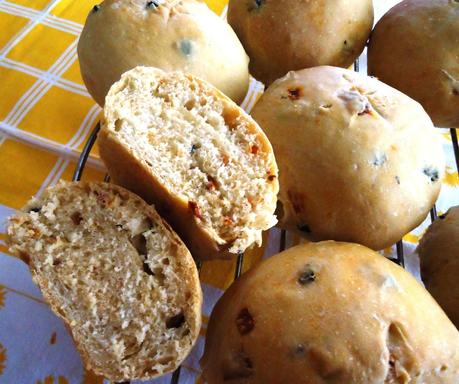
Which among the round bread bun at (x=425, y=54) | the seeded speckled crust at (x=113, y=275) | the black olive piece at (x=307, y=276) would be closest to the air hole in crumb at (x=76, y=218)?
the seeded speckled crust at (x=113, y=275)

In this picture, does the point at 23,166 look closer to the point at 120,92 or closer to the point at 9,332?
the point at 9,332

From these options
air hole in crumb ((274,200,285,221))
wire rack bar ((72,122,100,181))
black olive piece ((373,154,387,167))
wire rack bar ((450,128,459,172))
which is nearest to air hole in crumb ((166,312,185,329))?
air hole in crumb ((274,200,285,221))

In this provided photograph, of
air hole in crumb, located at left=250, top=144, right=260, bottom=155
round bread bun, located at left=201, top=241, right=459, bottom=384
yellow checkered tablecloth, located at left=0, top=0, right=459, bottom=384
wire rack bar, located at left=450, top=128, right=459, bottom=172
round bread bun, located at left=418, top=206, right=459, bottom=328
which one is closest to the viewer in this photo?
round bread bun, located at left=201, top=241, right=459, bottom=384

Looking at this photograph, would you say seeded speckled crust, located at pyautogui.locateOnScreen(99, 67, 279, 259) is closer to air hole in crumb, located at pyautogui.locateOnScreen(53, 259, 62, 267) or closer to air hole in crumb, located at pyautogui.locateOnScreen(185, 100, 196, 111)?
air hole in crumb, located at pyautogui.locateOnScreen(185, 100, 196, 111)

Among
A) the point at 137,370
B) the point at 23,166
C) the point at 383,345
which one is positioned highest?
the point at 383,345

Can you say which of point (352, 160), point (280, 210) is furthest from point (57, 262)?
point (352, 160)

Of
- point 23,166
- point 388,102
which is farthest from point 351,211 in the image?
point 23,166

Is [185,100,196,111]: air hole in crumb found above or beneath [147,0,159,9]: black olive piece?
beneath
